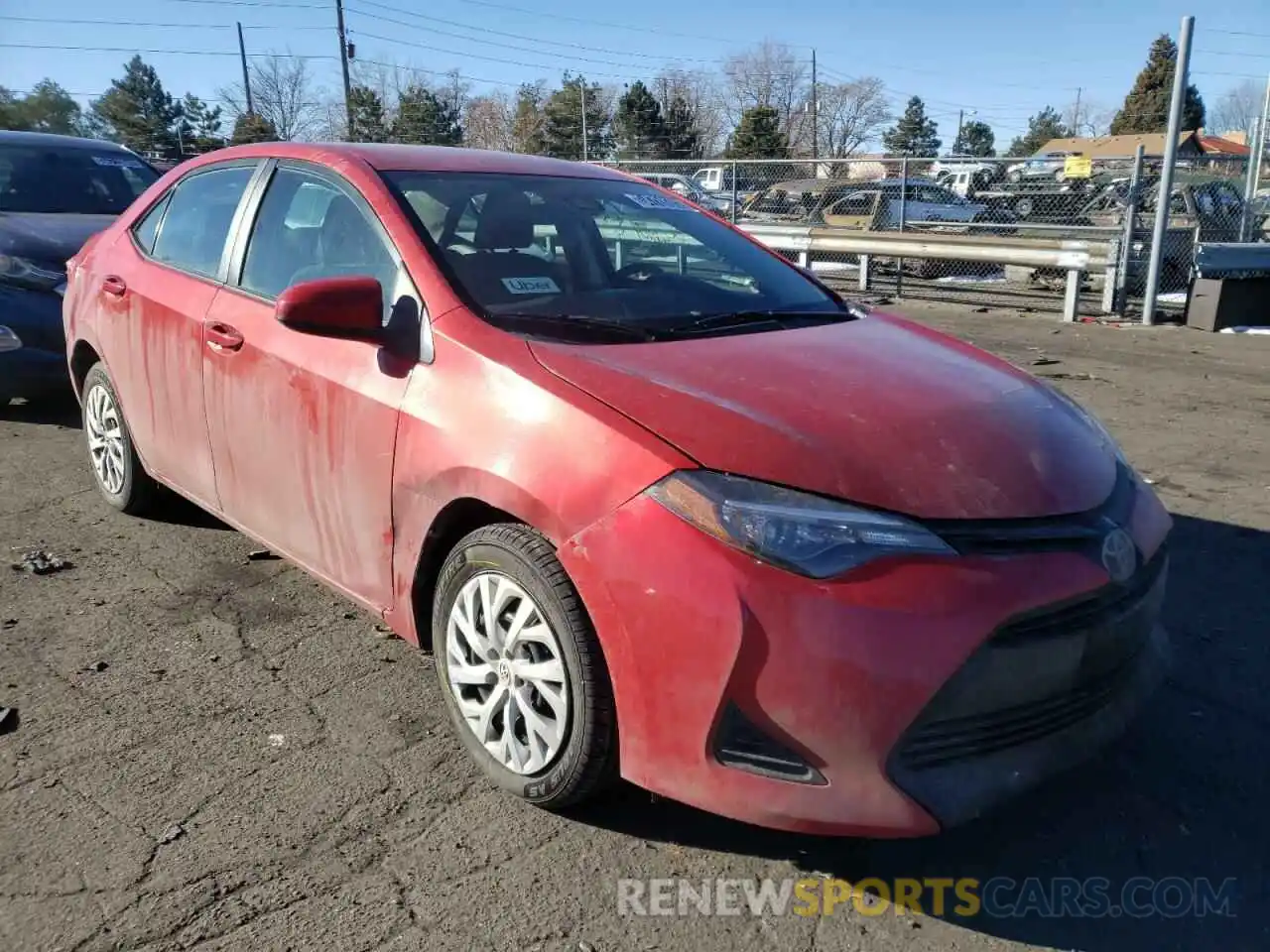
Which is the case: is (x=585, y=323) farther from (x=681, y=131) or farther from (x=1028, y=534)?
(x=681, y=131)

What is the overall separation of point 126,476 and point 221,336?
147cm

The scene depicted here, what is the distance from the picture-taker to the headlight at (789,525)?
7.06 ft

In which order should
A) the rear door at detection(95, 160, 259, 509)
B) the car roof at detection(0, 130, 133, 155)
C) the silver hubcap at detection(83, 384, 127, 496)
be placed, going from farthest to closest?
the car roof at detection(0, 130, 133, 155) < the silver hubcap at detection(83, 384, 127, 496) < the rear door at detection(95, 160, 259, 509)

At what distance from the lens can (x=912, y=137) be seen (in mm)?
71500

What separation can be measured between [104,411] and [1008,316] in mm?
9739

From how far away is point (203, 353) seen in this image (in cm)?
374

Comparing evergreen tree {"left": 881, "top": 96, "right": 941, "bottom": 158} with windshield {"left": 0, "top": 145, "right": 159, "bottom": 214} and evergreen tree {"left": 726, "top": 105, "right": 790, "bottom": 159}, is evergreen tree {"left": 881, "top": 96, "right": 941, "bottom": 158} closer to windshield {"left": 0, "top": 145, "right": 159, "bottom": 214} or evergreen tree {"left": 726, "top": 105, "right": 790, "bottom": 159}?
evergreen tree {"left": 726, "top": 105, "right": 790, "bottom": 159}

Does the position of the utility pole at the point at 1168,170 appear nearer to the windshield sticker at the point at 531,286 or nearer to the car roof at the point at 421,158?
the car roof at the point at 421,158

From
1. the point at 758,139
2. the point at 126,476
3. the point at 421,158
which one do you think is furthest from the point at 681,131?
the point at 421,158

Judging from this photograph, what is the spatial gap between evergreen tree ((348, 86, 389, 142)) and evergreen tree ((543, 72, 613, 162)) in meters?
7.46

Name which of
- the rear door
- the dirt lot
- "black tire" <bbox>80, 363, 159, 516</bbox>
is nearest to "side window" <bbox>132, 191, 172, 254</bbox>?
the rear door

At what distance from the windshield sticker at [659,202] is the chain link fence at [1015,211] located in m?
8.04

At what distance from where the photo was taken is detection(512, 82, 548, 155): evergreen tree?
150ft

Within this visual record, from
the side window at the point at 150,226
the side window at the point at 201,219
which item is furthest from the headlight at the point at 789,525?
the side window at the point at 150,226
